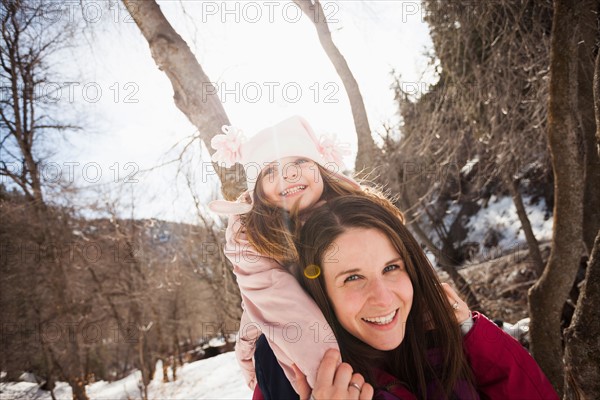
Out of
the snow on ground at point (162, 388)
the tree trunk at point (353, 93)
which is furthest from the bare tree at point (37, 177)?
the tree trunk at point (353, 93)

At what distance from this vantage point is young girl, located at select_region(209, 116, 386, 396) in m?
1.43

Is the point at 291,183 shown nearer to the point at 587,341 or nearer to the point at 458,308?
the point at 458,308

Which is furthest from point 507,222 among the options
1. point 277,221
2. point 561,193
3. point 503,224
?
point 277,221

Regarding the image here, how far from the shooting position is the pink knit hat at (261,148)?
2.10m

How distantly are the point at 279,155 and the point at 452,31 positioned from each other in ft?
13.7

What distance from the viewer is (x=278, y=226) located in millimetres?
1874

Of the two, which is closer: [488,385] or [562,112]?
[488,385]

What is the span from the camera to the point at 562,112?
2564mm

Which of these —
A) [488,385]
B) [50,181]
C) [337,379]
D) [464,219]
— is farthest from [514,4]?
[464,219]

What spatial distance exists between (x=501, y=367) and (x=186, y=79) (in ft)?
7.46

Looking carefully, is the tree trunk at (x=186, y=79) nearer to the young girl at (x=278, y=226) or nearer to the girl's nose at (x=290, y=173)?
the young girl at (x=278, y=226)

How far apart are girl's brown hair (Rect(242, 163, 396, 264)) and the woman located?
0.16 meters

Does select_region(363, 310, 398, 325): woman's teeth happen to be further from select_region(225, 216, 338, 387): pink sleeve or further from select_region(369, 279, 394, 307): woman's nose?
select_region(225, 216, 338, 387): pink sleeve

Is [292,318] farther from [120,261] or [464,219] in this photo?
[464,219]
